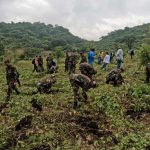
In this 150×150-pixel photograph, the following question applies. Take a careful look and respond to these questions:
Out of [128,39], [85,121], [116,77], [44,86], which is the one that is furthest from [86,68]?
[128,39]

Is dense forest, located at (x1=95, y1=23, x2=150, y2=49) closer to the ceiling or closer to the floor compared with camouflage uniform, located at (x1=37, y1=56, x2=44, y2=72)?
closer to the ceiling

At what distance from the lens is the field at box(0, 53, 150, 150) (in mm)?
12380

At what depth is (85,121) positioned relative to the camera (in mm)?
14086

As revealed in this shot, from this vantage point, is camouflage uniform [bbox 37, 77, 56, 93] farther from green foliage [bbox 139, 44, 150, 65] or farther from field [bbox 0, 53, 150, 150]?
green foliage [bbox 139, 44, 150, 65]

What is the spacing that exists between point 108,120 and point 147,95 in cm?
335

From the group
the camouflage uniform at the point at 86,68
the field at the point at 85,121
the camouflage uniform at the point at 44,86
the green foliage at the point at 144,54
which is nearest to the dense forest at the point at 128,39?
the green foliage at the point at 144,54

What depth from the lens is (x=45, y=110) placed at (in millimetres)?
16062

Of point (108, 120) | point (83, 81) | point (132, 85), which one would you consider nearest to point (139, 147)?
point (108, 120)

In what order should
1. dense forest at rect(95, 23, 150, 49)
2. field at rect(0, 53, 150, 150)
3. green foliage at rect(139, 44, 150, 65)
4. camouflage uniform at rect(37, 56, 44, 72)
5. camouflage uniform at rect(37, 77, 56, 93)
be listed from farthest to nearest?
dense forest at rect(95, 23, 150, 49)
camouflage uniform at rect(37, 56, 44, 72)
green foliage at rect(139, 44, 150, 65)
camouflage uniform at rect(37, 77, 56, 93)
field at rect(0, 53, 150, 150)

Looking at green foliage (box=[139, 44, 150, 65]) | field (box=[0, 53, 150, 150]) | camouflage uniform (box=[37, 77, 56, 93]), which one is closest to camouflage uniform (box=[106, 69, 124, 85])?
field (box=[0, 53, 150, 150])

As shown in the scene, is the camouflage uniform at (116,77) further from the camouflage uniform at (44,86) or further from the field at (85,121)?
the camouflage uniform at (44,86)

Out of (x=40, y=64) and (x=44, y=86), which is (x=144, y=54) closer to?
(x=44, y=86)

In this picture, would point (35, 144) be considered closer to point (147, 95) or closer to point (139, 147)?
point (139, 147)

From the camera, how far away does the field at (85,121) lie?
12380mm
